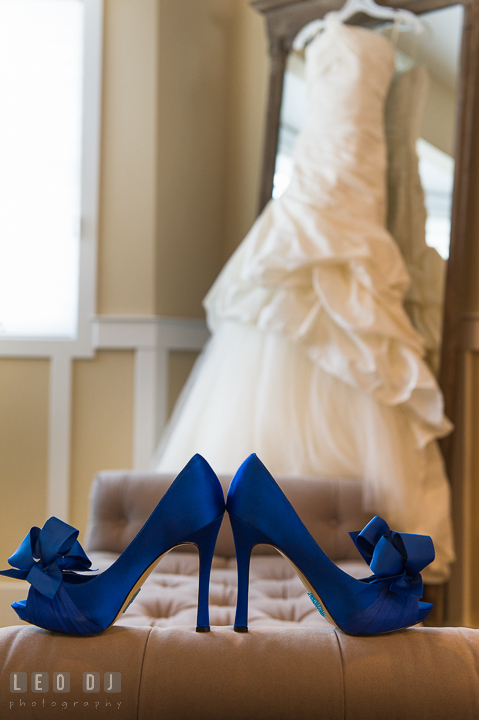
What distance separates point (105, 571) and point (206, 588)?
0.38 ft

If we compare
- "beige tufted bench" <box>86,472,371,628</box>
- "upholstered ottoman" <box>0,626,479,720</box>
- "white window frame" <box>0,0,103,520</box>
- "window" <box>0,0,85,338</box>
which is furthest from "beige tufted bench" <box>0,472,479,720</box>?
"window" <box>0,0,85,338</box>

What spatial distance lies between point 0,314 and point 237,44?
146 centimetres

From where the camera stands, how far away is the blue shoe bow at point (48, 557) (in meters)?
0.61

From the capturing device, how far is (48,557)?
0.63 m

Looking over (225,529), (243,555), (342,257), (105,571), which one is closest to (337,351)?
(342,257)

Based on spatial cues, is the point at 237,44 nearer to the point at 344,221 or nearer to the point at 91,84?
the point at 91,84

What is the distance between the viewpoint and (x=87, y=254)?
7.41ft

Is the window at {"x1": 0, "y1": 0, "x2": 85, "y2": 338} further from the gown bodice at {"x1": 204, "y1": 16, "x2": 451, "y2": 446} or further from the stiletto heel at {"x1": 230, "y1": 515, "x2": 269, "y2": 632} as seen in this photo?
the stiletto heel at {"x1": 230, "y1": 515, "x2": 269, "y2": 632}

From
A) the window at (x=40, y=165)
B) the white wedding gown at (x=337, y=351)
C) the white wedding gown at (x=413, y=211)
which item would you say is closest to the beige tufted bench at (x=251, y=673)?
the white wedding gown at (x=337, y=351)

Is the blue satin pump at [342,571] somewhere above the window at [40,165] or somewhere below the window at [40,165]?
below

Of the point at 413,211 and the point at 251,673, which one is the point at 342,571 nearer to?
the point at 251,673

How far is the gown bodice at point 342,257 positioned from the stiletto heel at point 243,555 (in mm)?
981

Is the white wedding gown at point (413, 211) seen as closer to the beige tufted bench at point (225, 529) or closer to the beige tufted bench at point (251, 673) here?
the beige tufted bench at point (225, 529)

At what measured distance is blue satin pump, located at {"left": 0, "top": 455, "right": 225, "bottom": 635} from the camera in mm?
599
